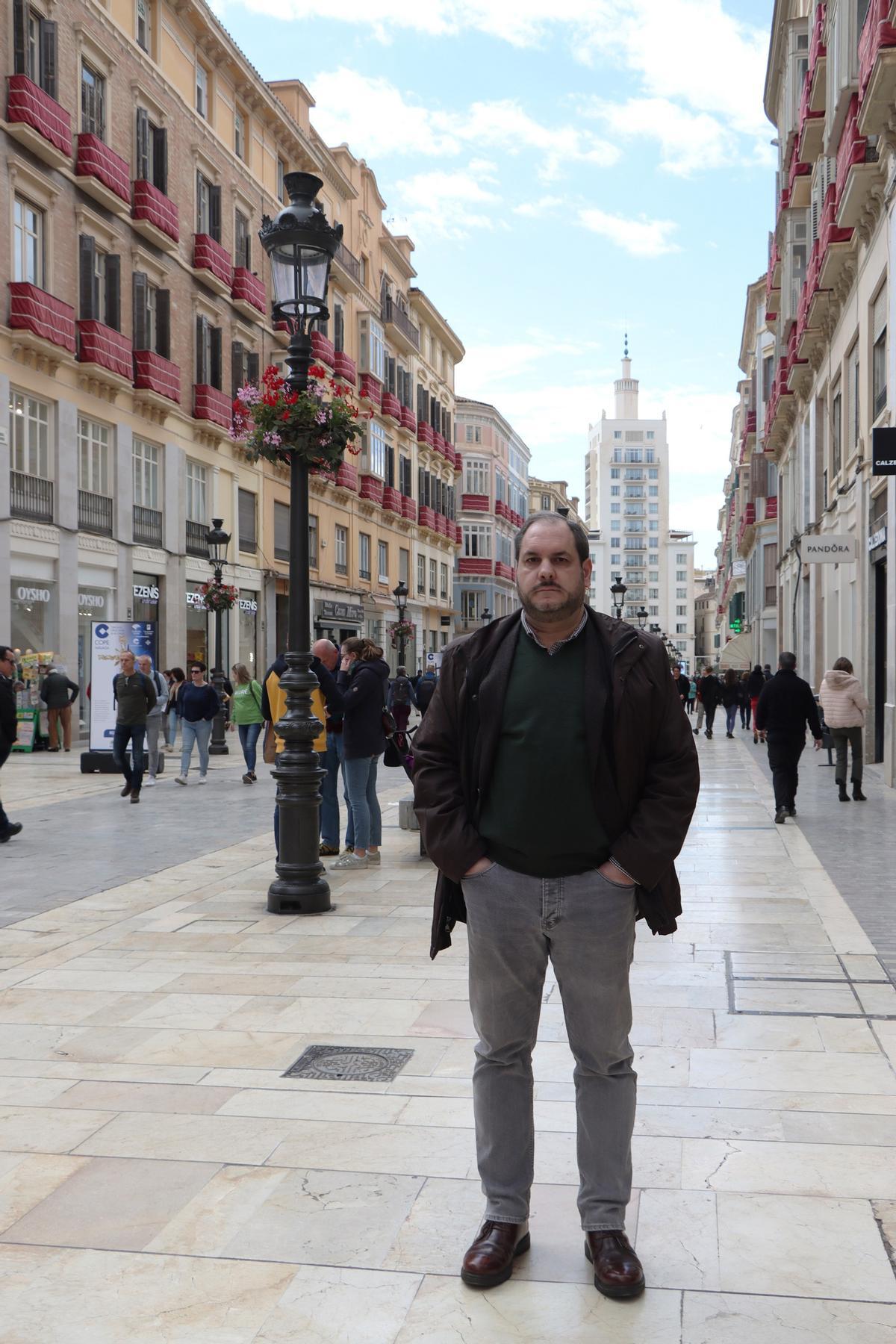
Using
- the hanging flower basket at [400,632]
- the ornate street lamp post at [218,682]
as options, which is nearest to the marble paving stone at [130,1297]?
the ornate street lamp post at [218,682]

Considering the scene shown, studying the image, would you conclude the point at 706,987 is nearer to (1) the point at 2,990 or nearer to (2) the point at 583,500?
(1) the point at 2,990

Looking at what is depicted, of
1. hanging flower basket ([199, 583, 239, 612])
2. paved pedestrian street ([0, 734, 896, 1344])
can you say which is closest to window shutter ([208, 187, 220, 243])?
hanging flower basket ([199, 583, 239, 612])

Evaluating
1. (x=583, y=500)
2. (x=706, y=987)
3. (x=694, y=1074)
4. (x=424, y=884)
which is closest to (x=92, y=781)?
(x=424, y=884)

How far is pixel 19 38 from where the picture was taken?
2345 centimetres

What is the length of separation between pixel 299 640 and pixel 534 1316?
583cm

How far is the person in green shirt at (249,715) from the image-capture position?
58.2 feet

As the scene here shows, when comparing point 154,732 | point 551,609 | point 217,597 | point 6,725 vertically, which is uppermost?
point 217,597

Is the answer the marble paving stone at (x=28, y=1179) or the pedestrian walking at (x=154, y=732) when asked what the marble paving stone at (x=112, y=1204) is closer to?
the marble paving stone at (x=28, y=1179)

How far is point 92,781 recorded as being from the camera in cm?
1780

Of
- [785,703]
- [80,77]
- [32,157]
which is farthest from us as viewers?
[80,77]

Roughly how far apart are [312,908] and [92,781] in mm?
10304

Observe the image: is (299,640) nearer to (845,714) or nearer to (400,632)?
(845,714)

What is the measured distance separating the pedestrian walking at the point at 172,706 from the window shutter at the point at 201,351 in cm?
1030

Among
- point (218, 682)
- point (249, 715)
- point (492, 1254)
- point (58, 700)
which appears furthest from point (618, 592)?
point (492, 1254)
